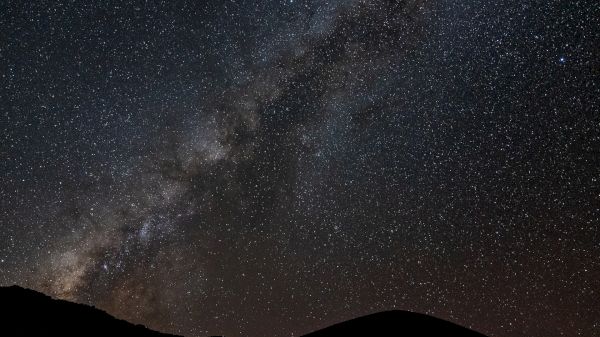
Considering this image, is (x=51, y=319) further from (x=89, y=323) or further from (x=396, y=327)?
(x=396, y=327)

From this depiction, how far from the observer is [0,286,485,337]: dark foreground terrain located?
11.3 meters

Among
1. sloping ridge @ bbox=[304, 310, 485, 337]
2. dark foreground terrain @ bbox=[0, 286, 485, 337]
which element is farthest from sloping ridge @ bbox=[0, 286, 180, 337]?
sloping ridge @ bbox=[304, 310, 485, 337]

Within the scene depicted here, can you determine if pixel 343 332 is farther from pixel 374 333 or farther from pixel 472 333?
pixel 472 333

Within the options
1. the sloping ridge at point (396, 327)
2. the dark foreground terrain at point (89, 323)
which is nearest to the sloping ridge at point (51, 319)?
the dark foreground terrain at point (89, 323)

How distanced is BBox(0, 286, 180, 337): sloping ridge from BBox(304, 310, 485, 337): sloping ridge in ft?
19.1

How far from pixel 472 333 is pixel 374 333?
8.99 feet

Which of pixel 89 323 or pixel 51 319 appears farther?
pixel 89 323

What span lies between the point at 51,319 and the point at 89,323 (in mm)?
1175

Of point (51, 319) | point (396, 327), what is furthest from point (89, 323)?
point (396, 327)

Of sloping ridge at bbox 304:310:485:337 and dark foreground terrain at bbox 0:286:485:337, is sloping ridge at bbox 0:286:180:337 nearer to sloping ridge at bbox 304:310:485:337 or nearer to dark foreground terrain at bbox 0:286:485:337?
dark foreground terrain at bbox 0:286:485:337

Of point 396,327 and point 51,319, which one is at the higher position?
point 51,319

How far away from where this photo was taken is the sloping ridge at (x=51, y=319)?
1096 cm

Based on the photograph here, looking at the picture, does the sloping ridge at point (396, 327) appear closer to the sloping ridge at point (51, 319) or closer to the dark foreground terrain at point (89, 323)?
the dark foreground terrain at point (89, 323)

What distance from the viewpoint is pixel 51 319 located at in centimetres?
1199
